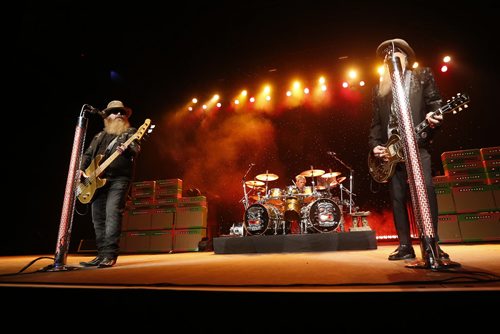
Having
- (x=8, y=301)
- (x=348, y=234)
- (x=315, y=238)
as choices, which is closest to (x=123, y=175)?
(x=8, y=301)

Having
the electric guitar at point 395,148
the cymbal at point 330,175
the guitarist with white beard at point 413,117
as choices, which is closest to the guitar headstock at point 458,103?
the electric guitar at point 395,148

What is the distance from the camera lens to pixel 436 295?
120cm

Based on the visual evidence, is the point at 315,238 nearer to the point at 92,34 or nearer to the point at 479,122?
the point at 479,122

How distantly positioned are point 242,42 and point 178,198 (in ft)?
14.4

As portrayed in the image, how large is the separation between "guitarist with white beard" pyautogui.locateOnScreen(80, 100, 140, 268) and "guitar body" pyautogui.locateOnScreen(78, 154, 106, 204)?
0.14 feet

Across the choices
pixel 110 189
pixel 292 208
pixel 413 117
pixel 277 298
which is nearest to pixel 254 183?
pixel 292 208

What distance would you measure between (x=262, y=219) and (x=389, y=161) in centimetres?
332

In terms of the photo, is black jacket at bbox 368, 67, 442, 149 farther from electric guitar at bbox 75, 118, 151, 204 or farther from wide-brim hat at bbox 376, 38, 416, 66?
electric guitar at bbox 75, 118, 151, 204

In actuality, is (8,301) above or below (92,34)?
below

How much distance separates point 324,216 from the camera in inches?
219

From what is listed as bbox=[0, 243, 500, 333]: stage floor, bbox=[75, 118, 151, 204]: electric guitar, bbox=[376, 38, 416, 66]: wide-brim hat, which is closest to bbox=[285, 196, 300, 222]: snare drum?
bbox=[75, 118, 151, 204]: electric guitar

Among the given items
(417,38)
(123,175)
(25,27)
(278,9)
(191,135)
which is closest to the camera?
(123,175)

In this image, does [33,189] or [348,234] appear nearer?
[348,234]

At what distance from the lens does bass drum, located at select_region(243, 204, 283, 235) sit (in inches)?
224
